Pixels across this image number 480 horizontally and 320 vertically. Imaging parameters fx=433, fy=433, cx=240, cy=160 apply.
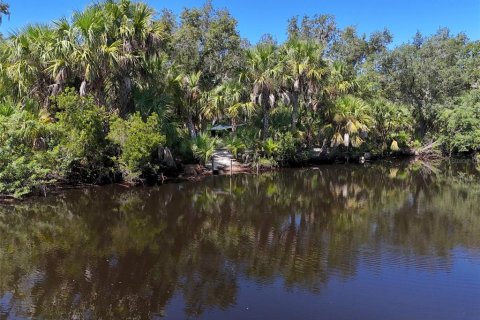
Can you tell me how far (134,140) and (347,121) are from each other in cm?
1717

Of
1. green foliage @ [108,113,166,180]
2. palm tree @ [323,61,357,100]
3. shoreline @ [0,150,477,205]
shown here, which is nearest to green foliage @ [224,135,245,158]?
shoreline @ [0,150,477,205]

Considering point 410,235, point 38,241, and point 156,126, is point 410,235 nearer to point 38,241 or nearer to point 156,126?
point 38,241

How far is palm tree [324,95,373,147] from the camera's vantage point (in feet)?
104

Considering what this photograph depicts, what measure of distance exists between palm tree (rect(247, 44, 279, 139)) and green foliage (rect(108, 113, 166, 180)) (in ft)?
33.2

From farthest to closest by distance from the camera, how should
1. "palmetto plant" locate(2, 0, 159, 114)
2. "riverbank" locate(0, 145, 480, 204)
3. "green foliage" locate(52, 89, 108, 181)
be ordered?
1. "palmetto plant" locate(2, 0, 159, 114)
2. "riverbank" locate(0, 145, 480, 204)
3. "green foliage" locate(52, 89, 108, 181)

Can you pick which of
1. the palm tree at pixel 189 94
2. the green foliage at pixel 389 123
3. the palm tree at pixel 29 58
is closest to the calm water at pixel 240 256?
the palm tree at pixel 29 58

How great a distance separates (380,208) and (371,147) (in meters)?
20.5

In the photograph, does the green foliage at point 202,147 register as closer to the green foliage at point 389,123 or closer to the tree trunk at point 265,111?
the tree trunk at point 265,111

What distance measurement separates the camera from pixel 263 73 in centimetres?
2948

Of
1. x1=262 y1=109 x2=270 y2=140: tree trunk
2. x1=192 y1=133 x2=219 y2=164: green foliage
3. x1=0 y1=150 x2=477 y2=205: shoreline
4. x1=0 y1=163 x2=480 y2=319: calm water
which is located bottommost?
x1=0 y1=163 x2=480 y2=319: calm water

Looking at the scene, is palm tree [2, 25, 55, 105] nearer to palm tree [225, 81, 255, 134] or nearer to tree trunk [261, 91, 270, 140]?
palm tree [225, 81, 255, 134]

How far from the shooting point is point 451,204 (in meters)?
18.1

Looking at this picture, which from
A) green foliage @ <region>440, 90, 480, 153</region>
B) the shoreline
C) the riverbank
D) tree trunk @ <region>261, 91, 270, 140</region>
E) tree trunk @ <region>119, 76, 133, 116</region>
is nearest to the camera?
the shoreline

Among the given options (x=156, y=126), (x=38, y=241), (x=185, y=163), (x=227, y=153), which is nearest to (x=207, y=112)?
(x=227, y=153)
